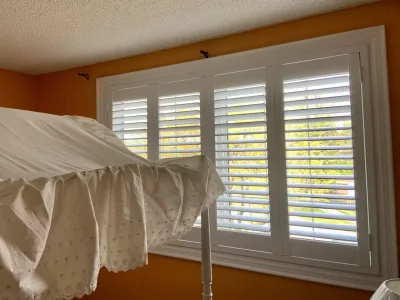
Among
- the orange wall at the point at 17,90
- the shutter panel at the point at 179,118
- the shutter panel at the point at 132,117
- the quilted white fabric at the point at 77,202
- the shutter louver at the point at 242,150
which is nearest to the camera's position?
the quilted white fabric at the point at 77,202

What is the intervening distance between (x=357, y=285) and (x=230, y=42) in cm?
145

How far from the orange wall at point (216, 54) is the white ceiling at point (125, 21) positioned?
6 cm

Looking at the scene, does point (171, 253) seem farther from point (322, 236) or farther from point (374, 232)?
point (374, 232)

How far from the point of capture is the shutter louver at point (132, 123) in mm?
2275

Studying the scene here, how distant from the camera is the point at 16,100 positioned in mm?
2721

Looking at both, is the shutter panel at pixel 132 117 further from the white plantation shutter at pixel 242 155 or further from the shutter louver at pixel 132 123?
the white plantation shutter at pixel 242 155

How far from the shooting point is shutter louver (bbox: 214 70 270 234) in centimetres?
184

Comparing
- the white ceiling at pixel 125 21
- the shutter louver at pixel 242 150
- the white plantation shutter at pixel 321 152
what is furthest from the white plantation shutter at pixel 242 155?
the white ceiling at pixel 125 21

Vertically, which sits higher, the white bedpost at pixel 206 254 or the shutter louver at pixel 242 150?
the shutter louver at pixel 242 150

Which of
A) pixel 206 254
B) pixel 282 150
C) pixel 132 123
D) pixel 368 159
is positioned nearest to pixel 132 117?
pixel 132 123

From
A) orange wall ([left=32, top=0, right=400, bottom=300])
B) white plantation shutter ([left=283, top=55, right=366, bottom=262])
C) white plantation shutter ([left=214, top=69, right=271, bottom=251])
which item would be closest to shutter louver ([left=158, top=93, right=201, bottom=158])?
white plantation shutter ([left=214, top=69, right=271, bottom=251])

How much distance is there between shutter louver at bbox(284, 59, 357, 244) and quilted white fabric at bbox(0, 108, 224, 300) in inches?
22.9

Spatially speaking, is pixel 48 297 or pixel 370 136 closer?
pixel 48 297

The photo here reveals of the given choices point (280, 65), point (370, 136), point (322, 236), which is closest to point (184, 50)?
point (280, 65)
